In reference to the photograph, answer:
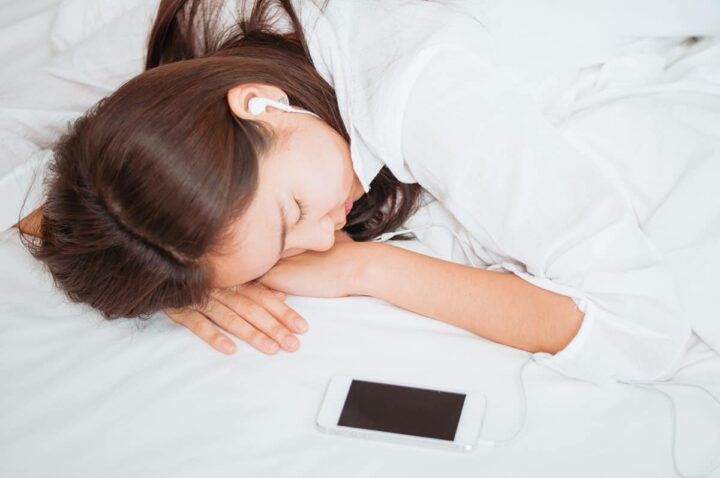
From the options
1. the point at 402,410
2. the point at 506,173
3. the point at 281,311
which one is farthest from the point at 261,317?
the point at 506,173

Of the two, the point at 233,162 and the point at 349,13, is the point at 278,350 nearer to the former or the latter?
the point at 233,162

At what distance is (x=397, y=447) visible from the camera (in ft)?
3.08

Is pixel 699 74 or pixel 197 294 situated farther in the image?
pixel 699 74

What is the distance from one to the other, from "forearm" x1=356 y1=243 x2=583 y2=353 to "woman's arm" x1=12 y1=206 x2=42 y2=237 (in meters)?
0.49

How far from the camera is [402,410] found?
3.18 ft

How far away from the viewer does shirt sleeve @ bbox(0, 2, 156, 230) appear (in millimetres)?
1286

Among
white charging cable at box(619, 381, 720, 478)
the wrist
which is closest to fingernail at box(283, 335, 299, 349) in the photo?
the wrist

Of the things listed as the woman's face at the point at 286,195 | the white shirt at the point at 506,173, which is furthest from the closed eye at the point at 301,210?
the white shirt at the point at 506,173

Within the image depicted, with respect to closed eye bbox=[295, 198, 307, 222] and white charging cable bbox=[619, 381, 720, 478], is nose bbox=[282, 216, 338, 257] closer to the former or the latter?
closed eye bbox=[295, 198, 307, 222]

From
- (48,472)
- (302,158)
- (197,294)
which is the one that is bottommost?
(48,472)

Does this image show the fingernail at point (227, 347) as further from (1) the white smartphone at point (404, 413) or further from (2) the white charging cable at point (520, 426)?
(2) the white charging cable at point (520, 426)

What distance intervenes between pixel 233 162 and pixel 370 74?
0.24 meters

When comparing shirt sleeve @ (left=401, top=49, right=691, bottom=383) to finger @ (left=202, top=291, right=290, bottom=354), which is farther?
finger @ (left=202, top=291, right=290, bottom=354)

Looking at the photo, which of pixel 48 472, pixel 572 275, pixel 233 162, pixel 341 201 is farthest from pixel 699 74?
pixel 48 472
